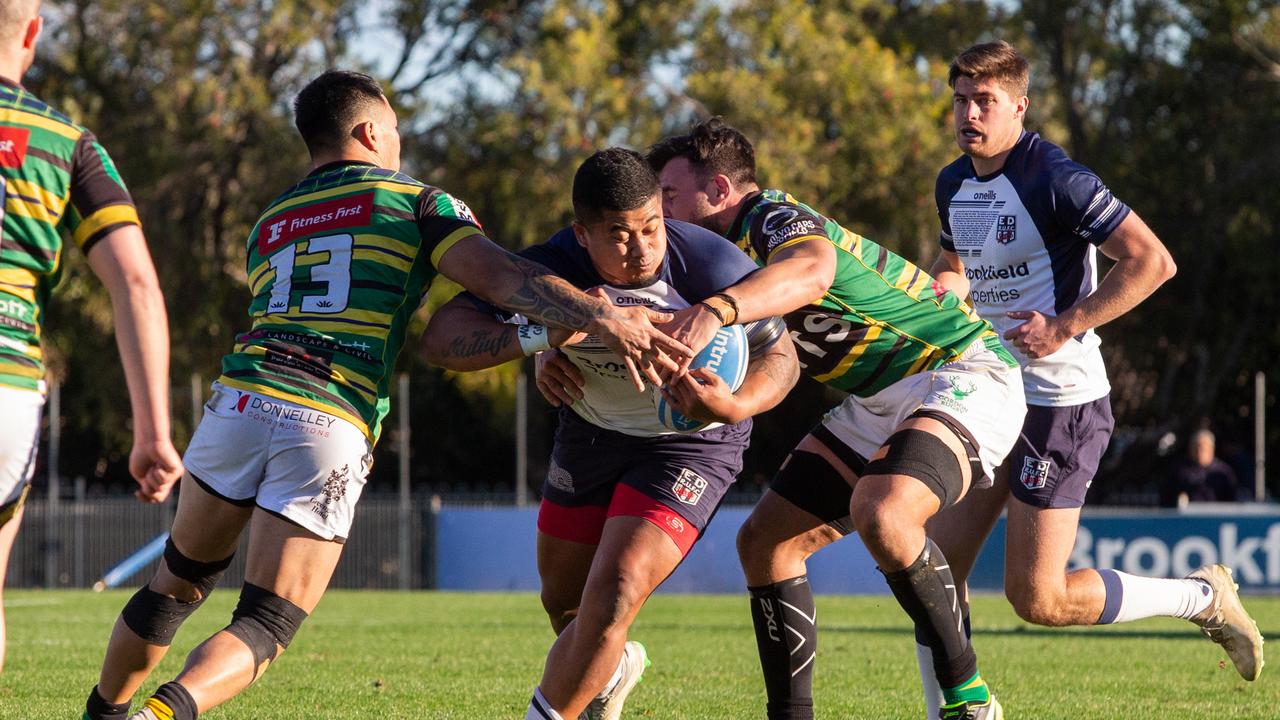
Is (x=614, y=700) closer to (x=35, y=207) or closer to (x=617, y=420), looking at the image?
(x=617, y=420)

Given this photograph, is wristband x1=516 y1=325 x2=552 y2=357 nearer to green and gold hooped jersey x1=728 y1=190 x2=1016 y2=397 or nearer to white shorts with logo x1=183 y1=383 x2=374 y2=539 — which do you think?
white shorts with logo x1=183 y1=383 x2=374 y2=539

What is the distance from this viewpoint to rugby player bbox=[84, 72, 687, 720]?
4.90 m

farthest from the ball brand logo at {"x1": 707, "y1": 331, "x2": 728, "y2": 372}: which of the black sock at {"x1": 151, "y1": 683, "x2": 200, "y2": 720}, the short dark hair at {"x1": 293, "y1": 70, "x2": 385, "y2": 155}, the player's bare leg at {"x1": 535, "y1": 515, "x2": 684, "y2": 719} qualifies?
the black sock at {"x1": 151, "y1": 683, "x2": 200, "y2": 720}

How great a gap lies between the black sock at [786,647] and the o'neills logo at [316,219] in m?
2.06

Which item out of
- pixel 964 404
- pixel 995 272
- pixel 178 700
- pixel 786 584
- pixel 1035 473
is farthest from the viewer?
pixel 995 272

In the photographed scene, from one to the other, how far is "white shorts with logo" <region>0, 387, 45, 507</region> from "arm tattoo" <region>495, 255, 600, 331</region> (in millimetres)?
1502

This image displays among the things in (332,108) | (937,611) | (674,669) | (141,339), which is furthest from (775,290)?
(674,669)

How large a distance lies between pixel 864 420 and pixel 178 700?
2806 millimetres

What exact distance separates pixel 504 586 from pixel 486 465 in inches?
527

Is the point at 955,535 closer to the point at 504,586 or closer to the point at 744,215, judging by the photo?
the point at 744,215


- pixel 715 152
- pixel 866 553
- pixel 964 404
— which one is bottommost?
pixel 866 553

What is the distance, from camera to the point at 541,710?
5.06 meters

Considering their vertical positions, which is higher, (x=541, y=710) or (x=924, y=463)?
(x=924, y=463)

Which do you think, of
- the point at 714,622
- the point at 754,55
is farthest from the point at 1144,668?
the point at 754,55
